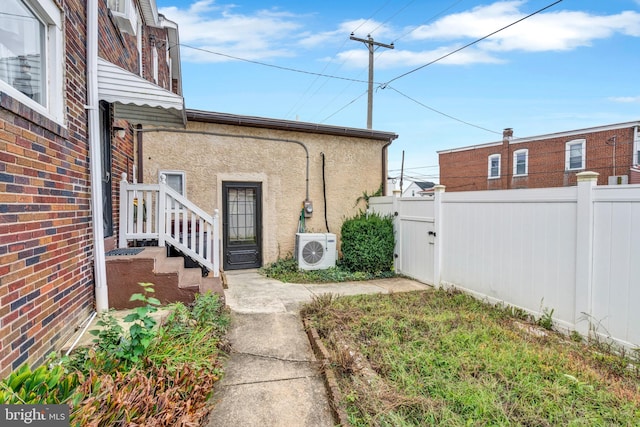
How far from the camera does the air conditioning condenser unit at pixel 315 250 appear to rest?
25.1 feet

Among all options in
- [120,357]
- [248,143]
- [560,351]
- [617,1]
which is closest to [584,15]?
[617,1]

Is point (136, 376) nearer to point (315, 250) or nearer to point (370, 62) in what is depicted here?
point (315, 250)

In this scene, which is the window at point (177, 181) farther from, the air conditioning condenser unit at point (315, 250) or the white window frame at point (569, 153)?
the white window frame at point (569, 153)

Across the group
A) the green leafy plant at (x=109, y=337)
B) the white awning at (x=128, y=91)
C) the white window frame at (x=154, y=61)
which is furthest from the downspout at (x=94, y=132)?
the white window frame at (x=154, y=61)

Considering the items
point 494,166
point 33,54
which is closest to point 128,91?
point 33,54

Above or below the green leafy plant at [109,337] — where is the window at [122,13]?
above

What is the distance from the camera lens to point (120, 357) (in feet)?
7.99

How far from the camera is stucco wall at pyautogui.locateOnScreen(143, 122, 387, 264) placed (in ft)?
23.1

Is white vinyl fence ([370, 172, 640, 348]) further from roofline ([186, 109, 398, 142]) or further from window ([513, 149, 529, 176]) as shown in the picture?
window ([513, 149, 529, 176])

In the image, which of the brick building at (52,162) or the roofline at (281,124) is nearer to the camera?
the brick building at (52,162)

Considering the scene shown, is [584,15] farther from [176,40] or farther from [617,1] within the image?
[176,40]

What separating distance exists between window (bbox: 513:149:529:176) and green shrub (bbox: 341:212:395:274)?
58.2 ft

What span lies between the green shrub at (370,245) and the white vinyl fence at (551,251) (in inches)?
46.3

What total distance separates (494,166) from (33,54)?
24.5 metres
